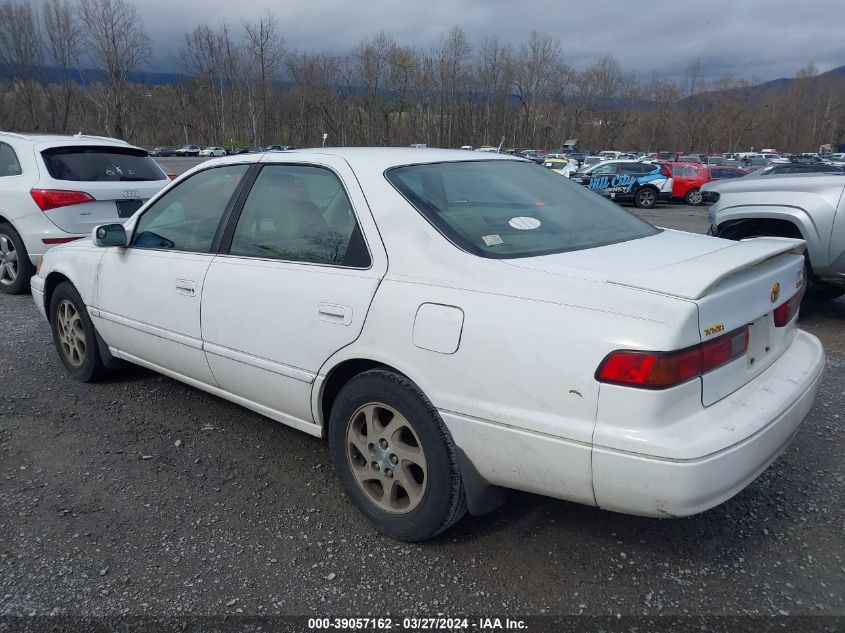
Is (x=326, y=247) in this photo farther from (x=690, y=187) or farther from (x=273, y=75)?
(x=273, y=75)

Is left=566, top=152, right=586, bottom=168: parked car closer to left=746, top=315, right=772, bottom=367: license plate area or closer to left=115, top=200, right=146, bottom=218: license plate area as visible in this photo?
left=115, top=200, right=146, bottom=218: license plate area

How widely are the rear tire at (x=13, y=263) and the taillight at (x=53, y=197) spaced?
565 millimetres

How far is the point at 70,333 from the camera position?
460 cm

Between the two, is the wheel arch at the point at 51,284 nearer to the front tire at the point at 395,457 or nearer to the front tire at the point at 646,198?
the front tire at the point at 395,457

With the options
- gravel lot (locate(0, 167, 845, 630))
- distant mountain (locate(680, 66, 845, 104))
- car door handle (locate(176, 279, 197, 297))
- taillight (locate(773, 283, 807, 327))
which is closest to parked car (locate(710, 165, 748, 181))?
gravel lot (locate(0, 167, 845, 630))

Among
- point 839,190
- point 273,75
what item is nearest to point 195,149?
point 273,75

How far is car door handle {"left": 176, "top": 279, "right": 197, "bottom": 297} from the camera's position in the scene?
346 centimetres

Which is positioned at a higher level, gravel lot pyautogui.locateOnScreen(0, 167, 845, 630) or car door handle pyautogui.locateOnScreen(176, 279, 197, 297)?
car door handle pyautogui.locateOnScreen(176, 279, 197, 297)

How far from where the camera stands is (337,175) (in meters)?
3.05

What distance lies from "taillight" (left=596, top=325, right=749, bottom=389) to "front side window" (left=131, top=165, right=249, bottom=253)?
89.8 inches

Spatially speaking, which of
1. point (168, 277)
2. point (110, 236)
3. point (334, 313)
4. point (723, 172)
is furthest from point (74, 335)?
point (723, 172)

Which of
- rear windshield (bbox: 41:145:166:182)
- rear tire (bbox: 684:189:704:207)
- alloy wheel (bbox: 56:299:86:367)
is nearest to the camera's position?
alloy wheel (bbox: 56:299:86:367)

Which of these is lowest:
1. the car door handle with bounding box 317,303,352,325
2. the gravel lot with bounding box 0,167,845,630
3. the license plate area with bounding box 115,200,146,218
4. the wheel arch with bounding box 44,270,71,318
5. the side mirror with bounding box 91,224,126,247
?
the gravel lot with bounding box 0,167,845,630

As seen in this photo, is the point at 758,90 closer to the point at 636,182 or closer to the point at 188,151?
the point at 188,151
